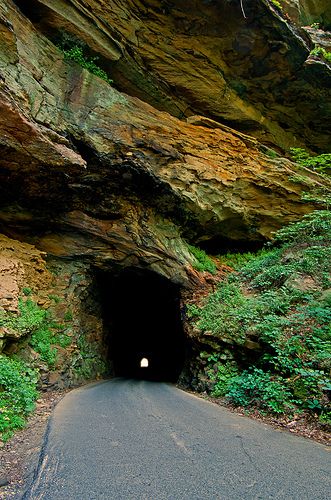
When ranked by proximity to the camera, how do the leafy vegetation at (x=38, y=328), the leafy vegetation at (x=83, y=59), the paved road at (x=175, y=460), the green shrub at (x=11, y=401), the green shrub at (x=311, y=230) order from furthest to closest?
the green shrub at (x=311, y=230) → the leafy vegetation at (x=83, y=59) → the leafy vegetation at (x=38, y=328) → the green shrub at (x=11, y=401) → the paved road at (x=175, y=460)

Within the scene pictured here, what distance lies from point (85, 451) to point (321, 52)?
1588 cm

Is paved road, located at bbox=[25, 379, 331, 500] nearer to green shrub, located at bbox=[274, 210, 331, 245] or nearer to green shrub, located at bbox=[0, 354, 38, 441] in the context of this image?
green shrub, located at bbox=[0, 354, 38, 441]

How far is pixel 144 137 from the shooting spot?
10328 millimetres

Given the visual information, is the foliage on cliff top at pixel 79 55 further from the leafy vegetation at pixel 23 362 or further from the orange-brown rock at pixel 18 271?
the leafy vegetation at pixel 23 362

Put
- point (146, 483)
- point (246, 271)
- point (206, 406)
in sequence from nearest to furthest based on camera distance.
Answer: point (146, 483) → point (206, 406) → point (246, 271)

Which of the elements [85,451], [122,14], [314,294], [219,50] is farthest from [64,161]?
[219,50]

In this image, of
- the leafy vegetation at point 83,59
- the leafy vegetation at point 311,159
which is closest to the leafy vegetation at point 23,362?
the leafy vegetation at point 83,59

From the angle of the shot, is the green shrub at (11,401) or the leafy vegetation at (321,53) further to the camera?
the leafy vegetation at (321,53)

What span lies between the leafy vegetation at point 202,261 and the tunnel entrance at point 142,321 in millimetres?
1356

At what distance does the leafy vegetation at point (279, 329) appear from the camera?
16.6 ft

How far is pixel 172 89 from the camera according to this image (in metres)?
12.0

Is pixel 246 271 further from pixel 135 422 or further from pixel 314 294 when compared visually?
pixel 135 422

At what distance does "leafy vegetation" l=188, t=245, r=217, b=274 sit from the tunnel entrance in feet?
4.45

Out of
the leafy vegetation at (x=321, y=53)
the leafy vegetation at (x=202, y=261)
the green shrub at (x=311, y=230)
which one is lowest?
the leafy vegetation at (x=202, y=261)
